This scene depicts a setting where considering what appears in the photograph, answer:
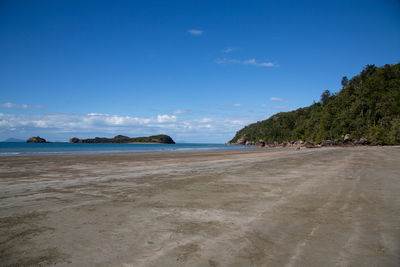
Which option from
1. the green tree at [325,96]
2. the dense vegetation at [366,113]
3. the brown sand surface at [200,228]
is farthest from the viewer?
the green tree at [325,96]

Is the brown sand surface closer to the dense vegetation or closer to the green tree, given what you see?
the dense vegetation

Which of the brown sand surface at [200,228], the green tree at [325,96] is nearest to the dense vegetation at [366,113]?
the green tree at [325,96]

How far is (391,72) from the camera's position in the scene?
311 feet

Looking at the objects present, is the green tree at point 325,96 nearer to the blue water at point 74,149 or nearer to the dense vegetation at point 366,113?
the dense vegetation at point 366,113

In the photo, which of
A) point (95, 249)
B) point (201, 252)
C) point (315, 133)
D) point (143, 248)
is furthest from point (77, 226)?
point (315, 133)

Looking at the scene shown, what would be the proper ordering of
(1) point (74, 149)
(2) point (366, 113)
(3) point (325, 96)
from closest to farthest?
(1) point (74, 149)
(2) point (366, 113)
(3) point (325, 96)

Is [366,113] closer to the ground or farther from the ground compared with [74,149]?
farther from the ground

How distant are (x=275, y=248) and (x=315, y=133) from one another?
121 m

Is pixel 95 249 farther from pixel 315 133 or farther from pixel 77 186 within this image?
pixel 315 133

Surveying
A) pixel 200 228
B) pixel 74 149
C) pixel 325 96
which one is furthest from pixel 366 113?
pixel 200 228

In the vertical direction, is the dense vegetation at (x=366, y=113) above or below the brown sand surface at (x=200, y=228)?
above

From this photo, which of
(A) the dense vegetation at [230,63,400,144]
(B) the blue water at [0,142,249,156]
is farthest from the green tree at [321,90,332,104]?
(B) the blue water at [0,142,249,156]

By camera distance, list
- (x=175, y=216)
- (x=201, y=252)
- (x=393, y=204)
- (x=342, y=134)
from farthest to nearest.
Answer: (x=342, y=134) → (x=393, y=204) → (x=175, y=216) → (x=201, y=252)

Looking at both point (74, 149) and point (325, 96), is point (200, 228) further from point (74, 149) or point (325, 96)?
point (325, 96)
